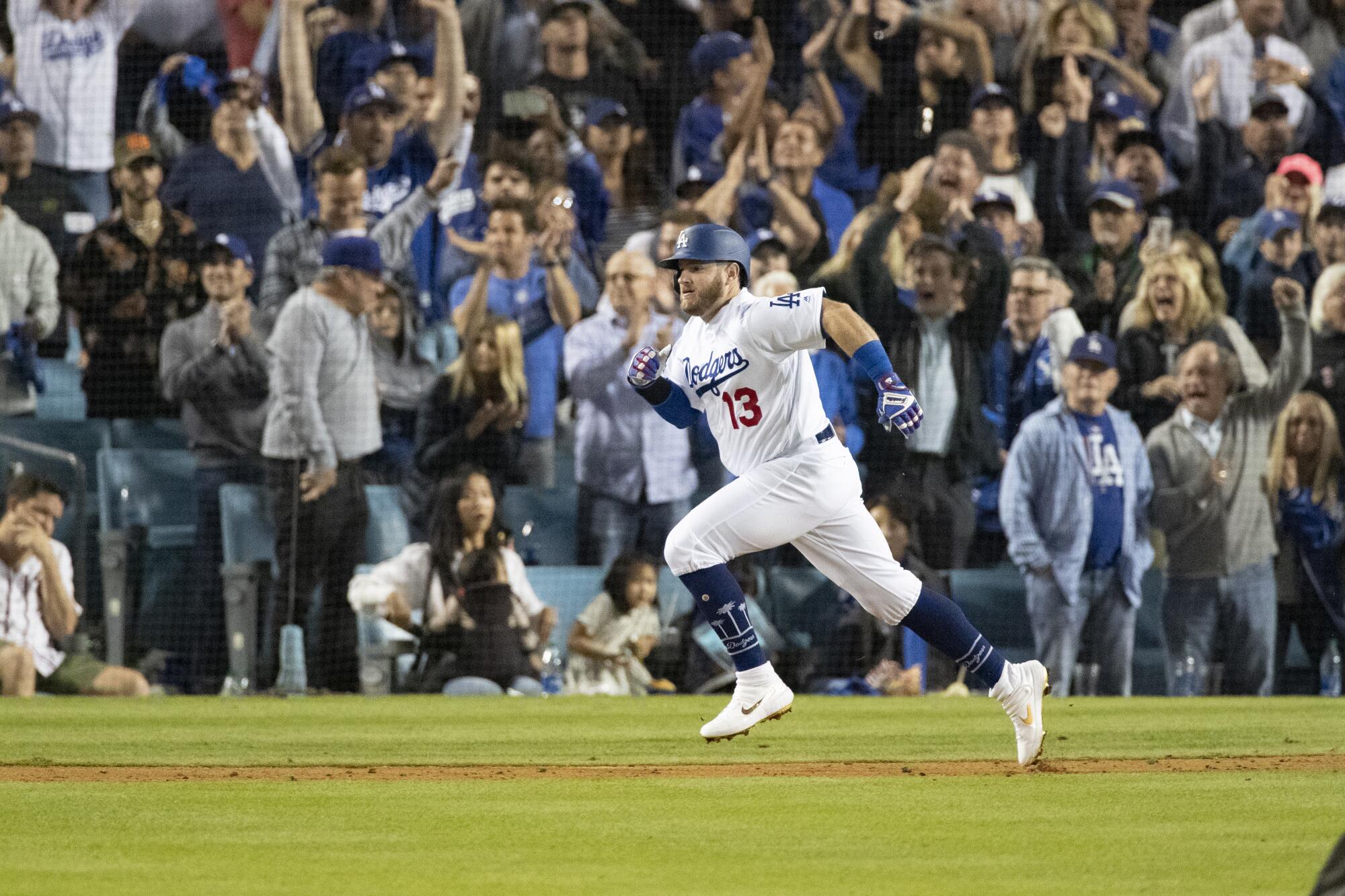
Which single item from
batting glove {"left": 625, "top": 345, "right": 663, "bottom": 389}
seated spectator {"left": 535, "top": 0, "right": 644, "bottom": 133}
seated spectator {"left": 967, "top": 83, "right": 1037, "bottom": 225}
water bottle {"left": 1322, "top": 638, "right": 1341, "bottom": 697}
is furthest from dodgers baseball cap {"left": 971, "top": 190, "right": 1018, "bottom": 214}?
batting glove {"left": 625, "top": 345, "right": 663, "bottom": 389}

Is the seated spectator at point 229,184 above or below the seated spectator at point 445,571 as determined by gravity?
above

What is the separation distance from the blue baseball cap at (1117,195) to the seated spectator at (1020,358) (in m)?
0.82

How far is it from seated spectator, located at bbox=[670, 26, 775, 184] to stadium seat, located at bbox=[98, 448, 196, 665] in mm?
3914

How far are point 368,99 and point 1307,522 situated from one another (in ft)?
22.0

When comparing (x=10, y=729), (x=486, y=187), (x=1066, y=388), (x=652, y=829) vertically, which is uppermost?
(x=486, y=187)

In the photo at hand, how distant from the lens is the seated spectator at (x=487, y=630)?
34.0 ft

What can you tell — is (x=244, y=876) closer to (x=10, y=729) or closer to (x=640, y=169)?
(x=10, y=729)

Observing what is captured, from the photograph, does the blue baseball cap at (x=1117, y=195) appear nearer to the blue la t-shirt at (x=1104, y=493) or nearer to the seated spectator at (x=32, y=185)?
the blue la t-shirt at (x=1104, y=493)

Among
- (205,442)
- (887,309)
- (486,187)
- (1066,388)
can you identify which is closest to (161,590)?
(205,442)

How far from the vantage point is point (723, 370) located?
256 inches

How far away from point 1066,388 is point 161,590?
579 centimetres

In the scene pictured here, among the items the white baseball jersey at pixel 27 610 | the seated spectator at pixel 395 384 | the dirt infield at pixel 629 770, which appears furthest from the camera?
the seated spectator at pixel 395 384

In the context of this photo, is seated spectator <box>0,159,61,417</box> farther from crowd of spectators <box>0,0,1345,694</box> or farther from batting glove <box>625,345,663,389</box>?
batting glove <box>625,345,663,389</box>

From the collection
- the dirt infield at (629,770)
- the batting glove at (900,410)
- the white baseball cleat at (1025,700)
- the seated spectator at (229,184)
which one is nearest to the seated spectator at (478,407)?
the seated spectator at (229,184)
